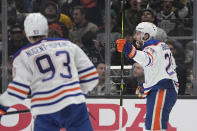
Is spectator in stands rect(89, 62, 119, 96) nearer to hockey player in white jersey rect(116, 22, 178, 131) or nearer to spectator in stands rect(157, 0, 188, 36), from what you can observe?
spectator in stands rect(157, 0, 188, 36)

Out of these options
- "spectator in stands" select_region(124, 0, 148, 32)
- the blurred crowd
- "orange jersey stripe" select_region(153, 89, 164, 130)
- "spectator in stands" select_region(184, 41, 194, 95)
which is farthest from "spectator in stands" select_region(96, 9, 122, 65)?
"orange jersey stripe" select_region(153, 89, 164, 130)

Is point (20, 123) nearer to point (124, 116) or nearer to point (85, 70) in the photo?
point (124, 116)

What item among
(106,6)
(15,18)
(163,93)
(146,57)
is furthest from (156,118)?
(15,18)

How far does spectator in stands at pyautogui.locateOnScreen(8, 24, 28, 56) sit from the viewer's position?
6066 millimetres

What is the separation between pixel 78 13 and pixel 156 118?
1.88m

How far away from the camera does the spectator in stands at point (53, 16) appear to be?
6090 millimetres

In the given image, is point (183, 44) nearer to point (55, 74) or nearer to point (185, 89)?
point (185, 89)

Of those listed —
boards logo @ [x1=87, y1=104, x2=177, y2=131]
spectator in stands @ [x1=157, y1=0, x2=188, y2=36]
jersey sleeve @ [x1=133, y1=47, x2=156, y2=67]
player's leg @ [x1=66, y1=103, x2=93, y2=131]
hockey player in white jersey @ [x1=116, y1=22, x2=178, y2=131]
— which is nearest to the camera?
player's leg @ [x1=66, y1=103, x2=93, y2=131]

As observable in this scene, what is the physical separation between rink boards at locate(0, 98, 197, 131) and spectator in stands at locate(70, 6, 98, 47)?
76 centimetres

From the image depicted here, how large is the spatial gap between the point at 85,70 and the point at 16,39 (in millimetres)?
2771

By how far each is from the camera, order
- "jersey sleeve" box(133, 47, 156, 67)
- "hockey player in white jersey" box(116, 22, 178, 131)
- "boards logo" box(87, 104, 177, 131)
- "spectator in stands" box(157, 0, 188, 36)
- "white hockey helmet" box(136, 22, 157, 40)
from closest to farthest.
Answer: "jersey sleeve" box(133, 47, 156, 67)
"hockey player in white jersey" box(116, 22, 178, 131)
"white hockey helmet" box(136, 22, 157, 40)
"spectator in stands" box(157, 0, 188, 36)
"boards logo" box(87, 104, 177, 131)

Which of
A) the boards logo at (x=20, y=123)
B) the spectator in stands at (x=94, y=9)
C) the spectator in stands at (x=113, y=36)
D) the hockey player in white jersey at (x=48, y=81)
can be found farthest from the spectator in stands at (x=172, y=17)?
the hockey player in white jersey at (x=48, y=81)

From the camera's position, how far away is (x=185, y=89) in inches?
240

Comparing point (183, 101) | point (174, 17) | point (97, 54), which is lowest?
point (183, 101)
